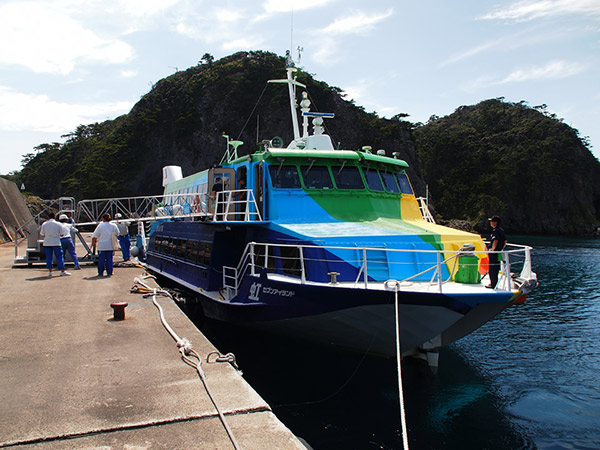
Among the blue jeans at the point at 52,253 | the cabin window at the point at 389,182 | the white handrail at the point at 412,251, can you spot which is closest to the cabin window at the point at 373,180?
the cabin window at the point at 389,182

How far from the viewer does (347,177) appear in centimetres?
1016

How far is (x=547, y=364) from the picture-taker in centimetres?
1065

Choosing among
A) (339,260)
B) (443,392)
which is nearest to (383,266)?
(339,260)

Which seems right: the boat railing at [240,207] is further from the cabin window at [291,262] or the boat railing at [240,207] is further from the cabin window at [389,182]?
the cabin window at [389,182]

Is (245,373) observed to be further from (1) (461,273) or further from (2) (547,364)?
(2) (547,364)

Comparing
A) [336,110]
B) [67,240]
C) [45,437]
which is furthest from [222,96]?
[45,437]

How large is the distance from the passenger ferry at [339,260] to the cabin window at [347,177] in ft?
0.08

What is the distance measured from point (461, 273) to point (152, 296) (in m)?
5.61

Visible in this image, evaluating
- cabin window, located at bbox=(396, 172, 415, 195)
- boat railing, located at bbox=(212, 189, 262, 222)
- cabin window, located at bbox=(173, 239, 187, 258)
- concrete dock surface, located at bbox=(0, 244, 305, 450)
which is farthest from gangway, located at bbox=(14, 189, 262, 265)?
cabin window, located at bbox=(396, 172, 415, 195)

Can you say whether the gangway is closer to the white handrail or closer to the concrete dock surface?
the white handrail

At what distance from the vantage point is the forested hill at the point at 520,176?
7325cm

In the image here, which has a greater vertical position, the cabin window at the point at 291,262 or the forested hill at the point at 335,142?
the forested hill at the point at 335,142

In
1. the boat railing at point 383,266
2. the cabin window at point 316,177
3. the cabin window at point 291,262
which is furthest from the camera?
the cabin window at point 316,177

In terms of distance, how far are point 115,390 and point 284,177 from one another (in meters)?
6.31
